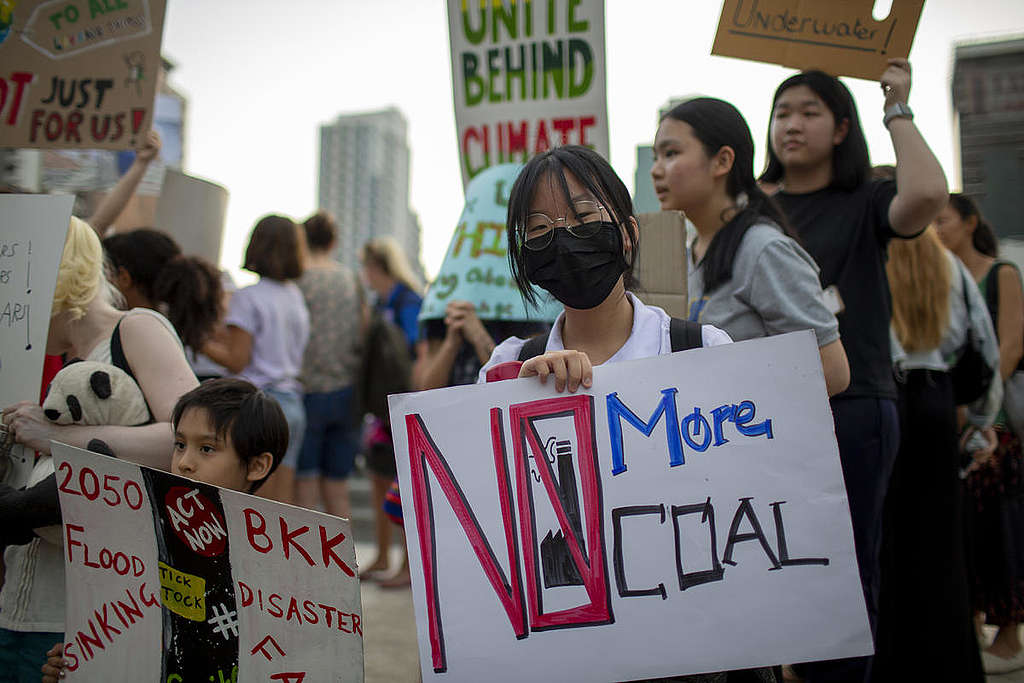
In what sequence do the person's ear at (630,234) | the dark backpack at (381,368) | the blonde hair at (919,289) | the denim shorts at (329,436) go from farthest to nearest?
the dark backpack at (381,368), the denim shorts at (329,436), the blonde hair at (919,289), the person's ear at (630,234)

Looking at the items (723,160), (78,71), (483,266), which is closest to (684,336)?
(723,160)

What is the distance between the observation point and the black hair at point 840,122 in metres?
2.44

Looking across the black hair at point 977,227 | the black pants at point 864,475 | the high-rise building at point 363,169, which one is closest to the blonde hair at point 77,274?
the black pants at point 864,475

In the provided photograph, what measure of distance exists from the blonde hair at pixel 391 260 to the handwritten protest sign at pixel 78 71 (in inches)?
106

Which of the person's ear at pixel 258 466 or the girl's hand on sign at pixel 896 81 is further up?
the girl's hand on sign at pixel 896 81

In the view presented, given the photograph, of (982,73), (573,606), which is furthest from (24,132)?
(982,73)

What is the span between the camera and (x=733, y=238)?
6.87ft

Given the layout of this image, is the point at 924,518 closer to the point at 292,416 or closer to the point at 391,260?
the point at 292,416

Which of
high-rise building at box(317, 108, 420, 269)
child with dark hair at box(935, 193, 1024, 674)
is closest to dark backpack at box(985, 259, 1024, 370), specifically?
child with dark hair at box(935, 193, 1024, 674)

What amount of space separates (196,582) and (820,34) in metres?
2.29

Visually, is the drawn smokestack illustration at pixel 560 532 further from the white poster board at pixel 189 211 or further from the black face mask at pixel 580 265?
the white poster board at pixel 189 211

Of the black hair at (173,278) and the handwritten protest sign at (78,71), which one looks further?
the black hair at (173,278)

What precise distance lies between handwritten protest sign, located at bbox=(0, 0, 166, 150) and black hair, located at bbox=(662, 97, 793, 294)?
1.82m

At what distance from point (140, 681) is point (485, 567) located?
72 cm
